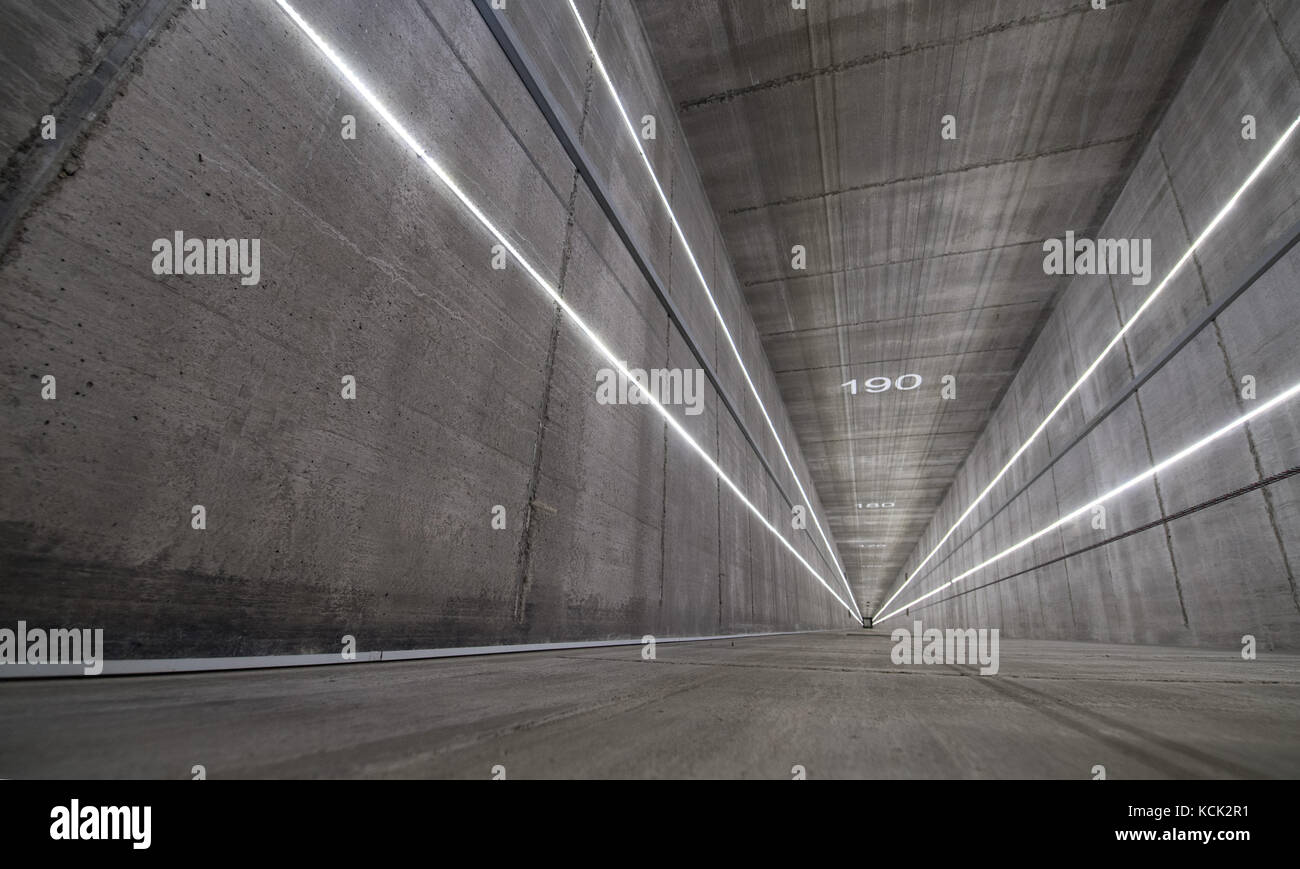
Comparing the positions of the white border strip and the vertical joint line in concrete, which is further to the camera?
the vertical joint line in concrete

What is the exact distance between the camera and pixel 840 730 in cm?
98

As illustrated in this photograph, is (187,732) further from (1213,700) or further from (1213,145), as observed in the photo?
(1213,145)

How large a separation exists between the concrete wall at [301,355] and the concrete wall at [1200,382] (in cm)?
659

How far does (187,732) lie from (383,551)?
150 centimetres

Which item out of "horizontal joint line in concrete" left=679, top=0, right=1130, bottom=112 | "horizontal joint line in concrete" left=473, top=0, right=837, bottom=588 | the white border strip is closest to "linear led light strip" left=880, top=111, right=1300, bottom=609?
"horizontal joint line in concrete" left=679, top=0, right=1130, bottom=112

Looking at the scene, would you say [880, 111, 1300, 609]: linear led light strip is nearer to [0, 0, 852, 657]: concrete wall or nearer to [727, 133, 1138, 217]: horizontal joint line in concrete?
[727, 133, 1138, 217]: horizontal joint line in concrete

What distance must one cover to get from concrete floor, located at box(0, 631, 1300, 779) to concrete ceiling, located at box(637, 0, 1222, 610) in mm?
7179

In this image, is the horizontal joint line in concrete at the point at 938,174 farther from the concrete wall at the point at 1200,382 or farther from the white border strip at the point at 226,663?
the white border strip at the point at 226,663

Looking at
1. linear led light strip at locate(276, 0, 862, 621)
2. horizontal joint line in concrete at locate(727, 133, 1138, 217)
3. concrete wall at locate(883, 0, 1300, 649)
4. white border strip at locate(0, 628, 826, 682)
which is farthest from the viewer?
horizontal joint line in concrete at locate(727, 133, 1138, 217)

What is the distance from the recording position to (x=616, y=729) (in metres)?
0.96

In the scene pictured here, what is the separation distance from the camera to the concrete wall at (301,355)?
4.70ft

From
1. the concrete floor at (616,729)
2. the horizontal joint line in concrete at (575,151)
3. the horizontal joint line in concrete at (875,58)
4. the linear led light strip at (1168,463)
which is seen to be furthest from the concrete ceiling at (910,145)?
the concrete floor at (616,729)

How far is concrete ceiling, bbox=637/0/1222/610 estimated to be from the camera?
6.04 m
